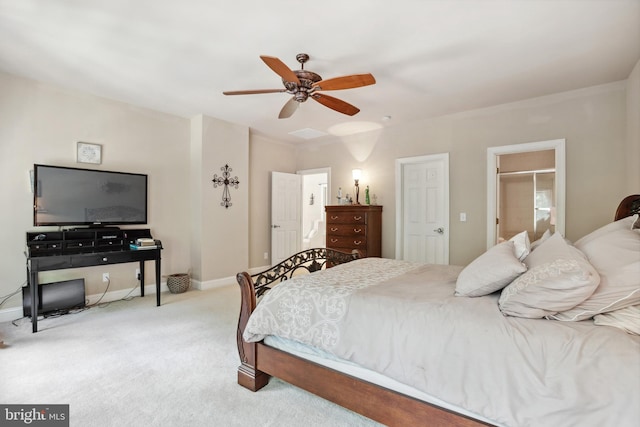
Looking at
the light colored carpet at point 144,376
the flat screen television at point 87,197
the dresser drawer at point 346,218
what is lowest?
the light colored carpet at point 144,376

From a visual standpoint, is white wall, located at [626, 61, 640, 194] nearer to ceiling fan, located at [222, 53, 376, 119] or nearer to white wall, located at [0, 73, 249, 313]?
ceiling fan, located at [222, 53, 376, 119]

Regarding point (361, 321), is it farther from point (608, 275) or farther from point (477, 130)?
point (477, 130)

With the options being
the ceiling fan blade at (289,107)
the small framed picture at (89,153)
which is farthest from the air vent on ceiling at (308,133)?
the small framed picture at (89,153)

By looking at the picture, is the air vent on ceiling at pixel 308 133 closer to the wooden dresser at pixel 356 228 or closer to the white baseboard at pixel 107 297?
the wooden dresser at pixel 356 228

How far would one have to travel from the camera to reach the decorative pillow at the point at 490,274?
1.54m

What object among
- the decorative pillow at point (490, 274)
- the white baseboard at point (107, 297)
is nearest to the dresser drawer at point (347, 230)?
the white baseboard at point (107, 297)

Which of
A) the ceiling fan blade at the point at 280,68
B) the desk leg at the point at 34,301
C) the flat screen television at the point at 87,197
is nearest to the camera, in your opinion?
the ceiling fan blade at the point at 280,68

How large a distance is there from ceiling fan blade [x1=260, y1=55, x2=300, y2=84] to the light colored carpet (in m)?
2.21

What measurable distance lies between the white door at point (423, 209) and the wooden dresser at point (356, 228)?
35cm

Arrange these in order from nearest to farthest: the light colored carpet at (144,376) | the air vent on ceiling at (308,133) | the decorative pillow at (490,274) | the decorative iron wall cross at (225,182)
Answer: the decorative pillow at (490,274), the light colored carpet at (144,376), the decorative iron wall cross at (225,182), the air vent on ceiling at (308,133)

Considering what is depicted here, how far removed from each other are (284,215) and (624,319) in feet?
Answer: 16.8

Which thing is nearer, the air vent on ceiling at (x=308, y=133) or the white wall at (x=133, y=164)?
the white wall at (x=133, y=164)

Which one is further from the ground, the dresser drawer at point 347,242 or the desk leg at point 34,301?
the dresser drawer at point 347,242

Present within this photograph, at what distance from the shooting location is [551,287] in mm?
1274
